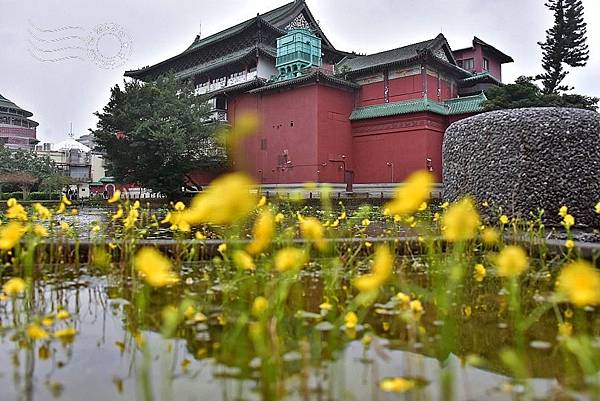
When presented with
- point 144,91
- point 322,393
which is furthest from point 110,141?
point 322,393

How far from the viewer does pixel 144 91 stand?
59.3 feet

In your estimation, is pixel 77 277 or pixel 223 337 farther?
pixel 77 277

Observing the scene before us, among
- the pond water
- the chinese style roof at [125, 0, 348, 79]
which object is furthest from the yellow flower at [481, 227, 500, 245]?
the chinese style roof at [125, 0, 348, 79]

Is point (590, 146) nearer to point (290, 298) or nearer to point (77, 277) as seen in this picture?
point (290, 298)

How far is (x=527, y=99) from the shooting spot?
15398 millimetres

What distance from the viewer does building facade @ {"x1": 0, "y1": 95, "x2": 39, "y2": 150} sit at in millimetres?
38688

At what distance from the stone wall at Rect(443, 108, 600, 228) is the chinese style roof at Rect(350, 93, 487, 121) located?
10795 millimetres

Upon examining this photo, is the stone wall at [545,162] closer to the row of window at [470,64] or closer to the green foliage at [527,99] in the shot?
the green foliage at [527,99]

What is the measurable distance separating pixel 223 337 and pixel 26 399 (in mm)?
654

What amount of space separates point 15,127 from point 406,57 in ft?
110

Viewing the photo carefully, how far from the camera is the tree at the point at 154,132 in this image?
17.2m

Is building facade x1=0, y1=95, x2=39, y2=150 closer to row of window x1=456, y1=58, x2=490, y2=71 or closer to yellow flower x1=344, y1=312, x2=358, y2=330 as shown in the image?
row of window x1=456, y1=58, x2=490, y2=71

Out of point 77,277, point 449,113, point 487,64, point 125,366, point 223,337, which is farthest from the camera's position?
point 487,64

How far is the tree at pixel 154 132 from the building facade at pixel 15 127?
24240 millimetres
